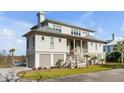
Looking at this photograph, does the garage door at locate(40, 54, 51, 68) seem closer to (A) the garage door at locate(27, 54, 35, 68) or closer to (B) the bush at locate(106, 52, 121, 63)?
(A) the garage door at locate(27, 54, 35, 68)

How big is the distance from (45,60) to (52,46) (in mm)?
2075

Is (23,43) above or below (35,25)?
below

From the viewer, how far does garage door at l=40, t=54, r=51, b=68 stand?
23.9 metres

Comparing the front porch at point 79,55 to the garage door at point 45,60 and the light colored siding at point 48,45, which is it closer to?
the light colored siding at point 48,45

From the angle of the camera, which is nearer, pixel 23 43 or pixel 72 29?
pixel 23 43

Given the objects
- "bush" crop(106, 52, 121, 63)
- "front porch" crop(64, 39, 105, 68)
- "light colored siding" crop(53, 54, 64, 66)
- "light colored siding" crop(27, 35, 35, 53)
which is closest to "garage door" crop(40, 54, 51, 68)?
"light colored siding" crop(53, 54, 64, 66)

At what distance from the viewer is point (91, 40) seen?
31.9 m

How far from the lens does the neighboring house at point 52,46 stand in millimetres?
23875

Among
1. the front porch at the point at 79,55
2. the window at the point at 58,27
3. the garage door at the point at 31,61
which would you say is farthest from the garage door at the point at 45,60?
the window at the point at 58,27
